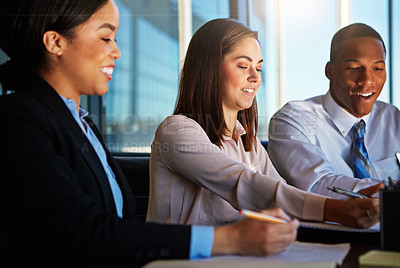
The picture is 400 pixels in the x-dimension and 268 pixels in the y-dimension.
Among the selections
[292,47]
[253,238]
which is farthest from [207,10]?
[253,238]

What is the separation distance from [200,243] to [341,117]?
4.50ft

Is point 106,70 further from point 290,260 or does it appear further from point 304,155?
point 304,155

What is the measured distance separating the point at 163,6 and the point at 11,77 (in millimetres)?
2616

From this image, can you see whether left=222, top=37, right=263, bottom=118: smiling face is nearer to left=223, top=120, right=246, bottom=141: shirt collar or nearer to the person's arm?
left=223, top=120, right=246, bottom=141: shirt collar

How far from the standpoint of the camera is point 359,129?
1.88 m

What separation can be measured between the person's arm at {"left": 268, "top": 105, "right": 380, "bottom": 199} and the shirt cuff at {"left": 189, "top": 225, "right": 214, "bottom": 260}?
0.87 metres

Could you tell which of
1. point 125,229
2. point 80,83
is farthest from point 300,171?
point 125,229

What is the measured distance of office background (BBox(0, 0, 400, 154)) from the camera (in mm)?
2234

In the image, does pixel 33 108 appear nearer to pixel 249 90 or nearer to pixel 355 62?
pixel 249 90

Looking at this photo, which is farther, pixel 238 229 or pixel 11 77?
pixel 11 77

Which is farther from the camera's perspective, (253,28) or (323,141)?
(323,141)

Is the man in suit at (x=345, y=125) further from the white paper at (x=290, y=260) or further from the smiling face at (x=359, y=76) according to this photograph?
the white paper at (x=290, y=260)

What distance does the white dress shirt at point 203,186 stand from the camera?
3.45 feet

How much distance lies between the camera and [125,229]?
0.69 m
